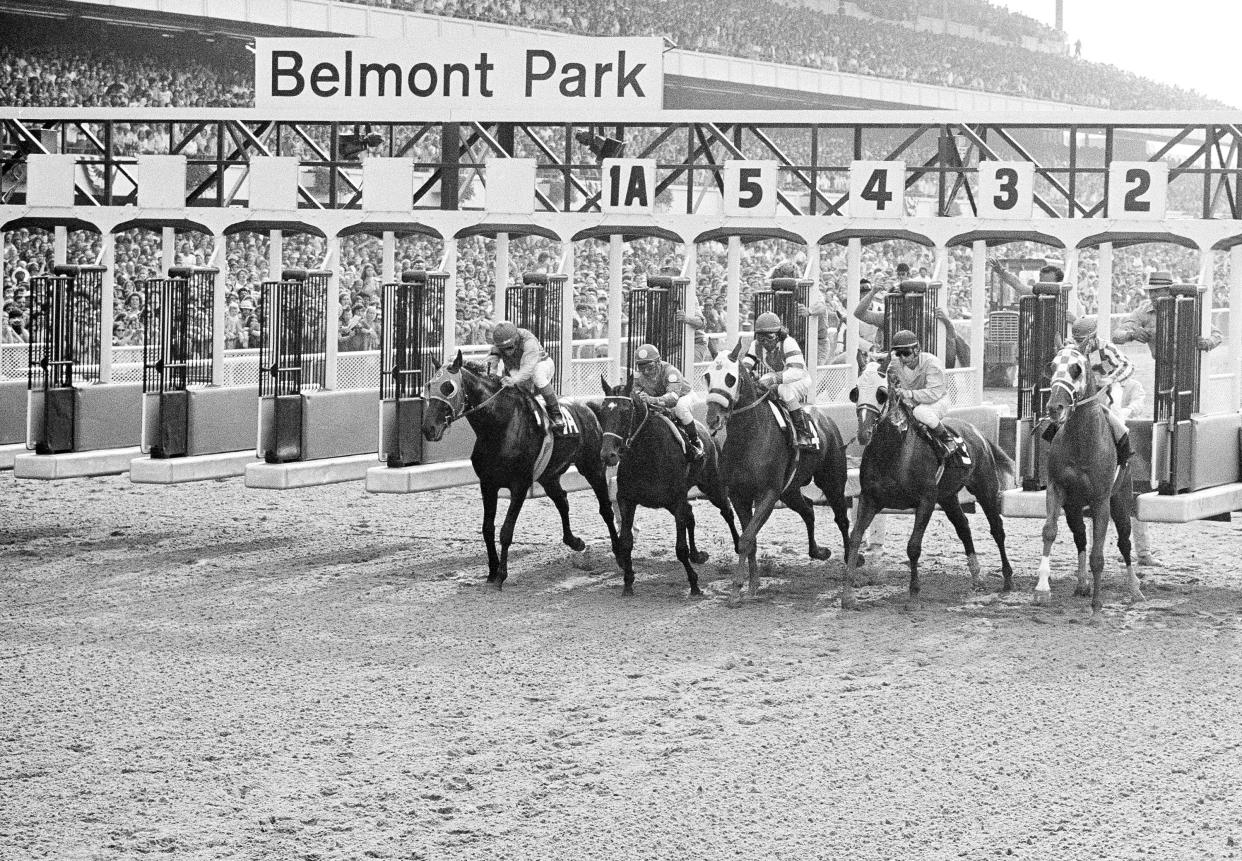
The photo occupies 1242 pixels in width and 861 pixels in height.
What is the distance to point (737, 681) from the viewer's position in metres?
8.01

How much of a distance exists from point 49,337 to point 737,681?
672 centimetres

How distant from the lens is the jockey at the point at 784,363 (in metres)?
10.3

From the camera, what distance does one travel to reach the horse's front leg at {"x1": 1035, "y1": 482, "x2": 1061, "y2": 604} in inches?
388

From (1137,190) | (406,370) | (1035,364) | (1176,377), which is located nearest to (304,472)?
(406,370)

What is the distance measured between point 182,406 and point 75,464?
0.84m

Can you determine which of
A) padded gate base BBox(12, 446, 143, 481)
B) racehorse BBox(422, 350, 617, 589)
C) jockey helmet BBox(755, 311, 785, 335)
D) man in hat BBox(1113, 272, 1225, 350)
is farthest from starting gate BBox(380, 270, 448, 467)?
man in hat BBox(1113, 272, 1225, 350)

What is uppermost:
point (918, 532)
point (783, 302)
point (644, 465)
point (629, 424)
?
point (783, 302)

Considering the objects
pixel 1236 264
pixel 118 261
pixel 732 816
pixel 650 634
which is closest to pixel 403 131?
pixel 118 261

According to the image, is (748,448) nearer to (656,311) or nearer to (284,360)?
(656,311)

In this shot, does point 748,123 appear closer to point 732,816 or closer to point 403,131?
point 732,816

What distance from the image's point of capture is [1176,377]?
10352 millimetres

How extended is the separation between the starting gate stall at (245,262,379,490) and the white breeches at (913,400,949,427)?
4346 mm

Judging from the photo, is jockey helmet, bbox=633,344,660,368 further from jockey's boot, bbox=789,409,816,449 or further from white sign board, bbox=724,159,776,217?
white sign board, bbox=724,159,776,217

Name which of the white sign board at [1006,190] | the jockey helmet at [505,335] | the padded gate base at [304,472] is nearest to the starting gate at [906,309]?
the white sign board at [1006,190]
